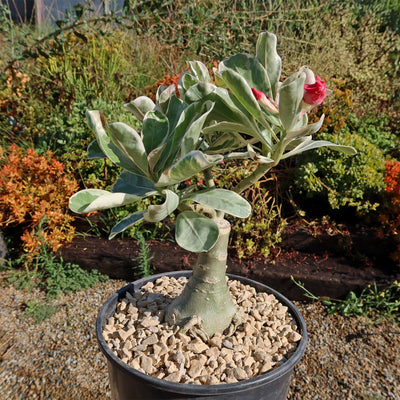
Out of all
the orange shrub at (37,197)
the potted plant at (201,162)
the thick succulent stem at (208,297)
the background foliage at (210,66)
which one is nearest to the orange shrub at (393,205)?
the background foliage at (210,66)

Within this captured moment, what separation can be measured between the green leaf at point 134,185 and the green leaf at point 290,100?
35cm

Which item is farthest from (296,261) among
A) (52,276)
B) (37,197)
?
(37,197)

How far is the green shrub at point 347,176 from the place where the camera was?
2773 millimetres

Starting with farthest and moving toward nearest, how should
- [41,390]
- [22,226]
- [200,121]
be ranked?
[22,226] < [41,390] < [200,121]

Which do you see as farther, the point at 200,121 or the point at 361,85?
the point at 361,85

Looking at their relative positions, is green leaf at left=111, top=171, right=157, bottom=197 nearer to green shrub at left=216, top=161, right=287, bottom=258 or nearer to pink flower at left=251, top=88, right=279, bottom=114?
pink flower at left=251, top=88, right=279, bottom=114

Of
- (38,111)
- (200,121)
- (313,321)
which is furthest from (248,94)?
(38,111)

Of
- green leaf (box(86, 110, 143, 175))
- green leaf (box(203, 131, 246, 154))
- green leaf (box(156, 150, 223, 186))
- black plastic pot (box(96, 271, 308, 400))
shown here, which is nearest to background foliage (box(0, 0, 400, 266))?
black plastic pot (box(96, 271, 308, 400))

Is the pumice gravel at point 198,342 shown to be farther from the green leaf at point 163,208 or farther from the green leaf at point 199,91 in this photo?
the green leaf at point 199,91

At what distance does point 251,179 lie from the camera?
1024 millimetres

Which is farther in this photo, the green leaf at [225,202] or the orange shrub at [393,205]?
the orange shrub at [393,205]

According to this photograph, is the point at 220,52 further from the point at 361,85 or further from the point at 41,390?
the point at 41,390

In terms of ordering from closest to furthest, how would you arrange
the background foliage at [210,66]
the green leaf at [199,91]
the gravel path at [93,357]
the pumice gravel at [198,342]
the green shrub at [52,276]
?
the green leaf at [199,91], the pumice gravel at [198,342], the gravel path at [93,357], the green shrub at [52,276], the background foliage at [210,66]

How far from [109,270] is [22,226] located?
0.93 metres
